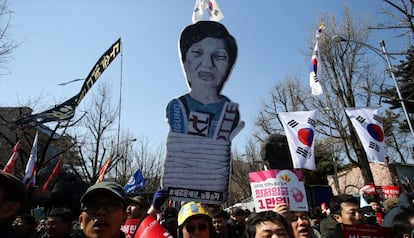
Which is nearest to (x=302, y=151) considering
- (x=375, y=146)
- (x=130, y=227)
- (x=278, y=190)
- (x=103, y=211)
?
(x=375, y=146)

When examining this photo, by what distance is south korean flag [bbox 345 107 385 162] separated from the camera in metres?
7.99

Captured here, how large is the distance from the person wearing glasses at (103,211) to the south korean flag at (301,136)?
4.93 meters

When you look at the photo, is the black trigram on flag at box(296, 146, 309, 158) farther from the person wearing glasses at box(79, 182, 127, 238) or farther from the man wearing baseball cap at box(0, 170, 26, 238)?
the man wearing baseball cap at box(0, 170, 26, 238)

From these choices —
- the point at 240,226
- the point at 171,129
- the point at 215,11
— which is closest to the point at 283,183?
the point at 240,226

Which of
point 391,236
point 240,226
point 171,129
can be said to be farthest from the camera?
point 171,129

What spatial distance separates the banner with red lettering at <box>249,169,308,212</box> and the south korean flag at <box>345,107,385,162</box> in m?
4.86

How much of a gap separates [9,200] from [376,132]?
8.11 meters

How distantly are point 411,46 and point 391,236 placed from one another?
25.3 ft

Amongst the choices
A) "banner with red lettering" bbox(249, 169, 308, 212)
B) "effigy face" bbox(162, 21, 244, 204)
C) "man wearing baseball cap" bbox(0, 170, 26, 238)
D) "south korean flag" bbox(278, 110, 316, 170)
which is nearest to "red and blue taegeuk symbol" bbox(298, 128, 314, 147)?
"south korean flag" bbox(278, 110, 316, 170)

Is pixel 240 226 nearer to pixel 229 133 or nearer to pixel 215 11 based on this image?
pixel 229 133

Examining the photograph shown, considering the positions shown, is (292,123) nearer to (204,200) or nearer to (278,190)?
(204,200)

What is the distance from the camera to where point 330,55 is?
21.1 metres

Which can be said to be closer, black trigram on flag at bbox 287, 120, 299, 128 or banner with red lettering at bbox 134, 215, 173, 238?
banner with red lettering at bbox 134, 215, 173, 238

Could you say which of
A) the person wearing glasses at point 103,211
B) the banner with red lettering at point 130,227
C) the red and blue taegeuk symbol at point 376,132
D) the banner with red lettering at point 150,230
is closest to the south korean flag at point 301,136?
the red and blue taegeuk symbol at point 376,132
